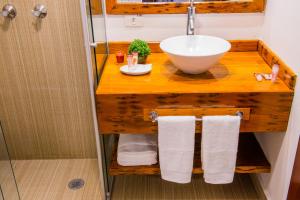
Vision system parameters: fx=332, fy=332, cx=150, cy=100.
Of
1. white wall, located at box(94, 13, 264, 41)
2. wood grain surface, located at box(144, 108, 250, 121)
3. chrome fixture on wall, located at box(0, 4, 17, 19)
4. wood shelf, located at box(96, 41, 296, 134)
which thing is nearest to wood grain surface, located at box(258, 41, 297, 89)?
wood shelf, located at box(96, 41, 296, 134)

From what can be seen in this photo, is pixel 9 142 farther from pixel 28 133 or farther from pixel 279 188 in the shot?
pixel 279 188

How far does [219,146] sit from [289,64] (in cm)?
56

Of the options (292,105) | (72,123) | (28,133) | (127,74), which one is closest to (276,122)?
(292,105)

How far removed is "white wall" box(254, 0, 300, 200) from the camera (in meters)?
1.62

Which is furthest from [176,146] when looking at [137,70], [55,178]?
[55,178]

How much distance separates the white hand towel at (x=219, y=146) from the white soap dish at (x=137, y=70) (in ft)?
1.47

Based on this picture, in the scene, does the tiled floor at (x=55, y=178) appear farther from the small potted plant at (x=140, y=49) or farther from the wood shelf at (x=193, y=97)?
the small potted plant at (x=140, y=49)

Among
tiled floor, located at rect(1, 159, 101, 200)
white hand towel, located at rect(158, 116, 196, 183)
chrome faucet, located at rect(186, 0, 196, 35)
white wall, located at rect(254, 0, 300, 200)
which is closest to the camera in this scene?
white wall, located at rect(254, 0, 300, 200)

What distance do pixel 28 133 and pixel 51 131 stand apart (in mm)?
175

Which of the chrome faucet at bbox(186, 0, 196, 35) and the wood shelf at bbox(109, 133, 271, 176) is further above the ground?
the chrome faucet at bbox(186, 0, 196, 35)

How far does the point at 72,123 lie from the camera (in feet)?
8.00

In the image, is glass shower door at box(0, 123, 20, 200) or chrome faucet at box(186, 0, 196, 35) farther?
chrome faucet at box(186, 0, 196, 35)

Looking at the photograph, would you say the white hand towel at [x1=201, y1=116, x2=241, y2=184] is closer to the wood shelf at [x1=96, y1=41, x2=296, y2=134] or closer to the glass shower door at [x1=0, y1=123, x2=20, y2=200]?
the wood shelf at [x1=96, y1=41, x2=296, y2=134]

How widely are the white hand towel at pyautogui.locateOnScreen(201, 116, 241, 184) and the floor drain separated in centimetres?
92
